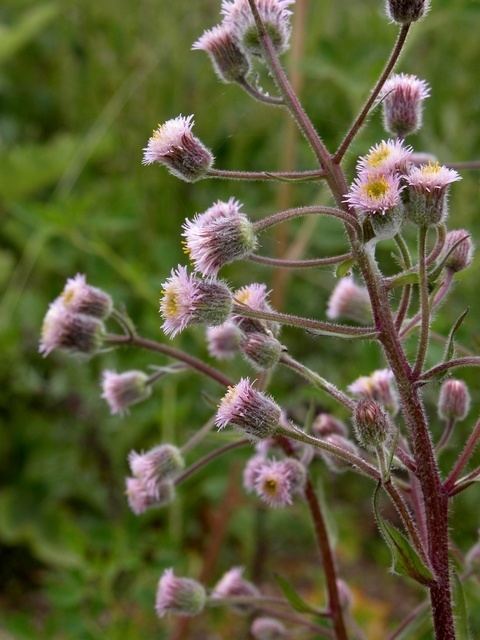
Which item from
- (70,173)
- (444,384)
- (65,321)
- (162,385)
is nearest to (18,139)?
(70,173)

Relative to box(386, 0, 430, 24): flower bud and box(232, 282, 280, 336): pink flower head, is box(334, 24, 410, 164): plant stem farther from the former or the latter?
box(232, 282, 280, 336): pink flower head

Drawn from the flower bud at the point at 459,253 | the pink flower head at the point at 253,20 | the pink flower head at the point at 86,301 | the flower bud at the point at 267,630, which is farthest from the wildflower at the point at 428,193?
the flower bud at the point at 267,630

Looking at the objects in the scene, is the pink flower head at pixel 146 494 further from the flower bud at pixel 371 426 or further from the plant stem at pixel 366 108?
the plant stem at pixel 366 108

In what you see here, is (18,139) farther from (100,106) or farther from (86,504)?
(86,504)

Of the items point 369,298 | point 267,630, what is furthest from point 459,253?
point 267,630

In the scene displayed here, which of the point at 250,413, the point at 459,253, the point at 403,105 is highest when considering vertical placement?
the point at 403,105

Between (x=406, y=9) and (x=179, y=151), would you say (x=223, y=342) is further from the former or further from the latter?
(x=406, y=9)
